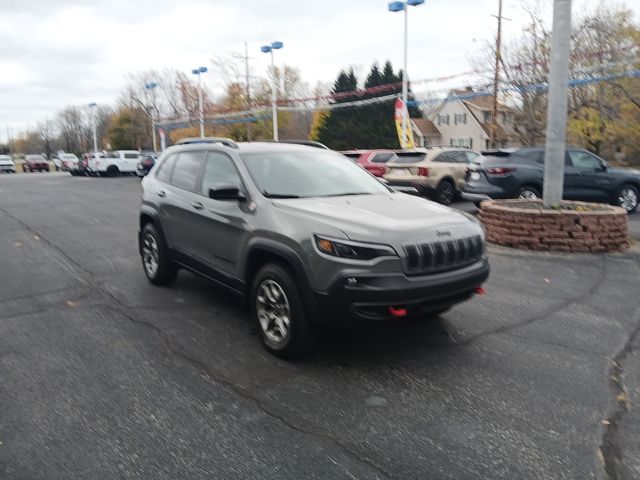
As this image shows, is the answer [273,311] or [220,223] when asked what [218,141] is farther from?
[273,311]

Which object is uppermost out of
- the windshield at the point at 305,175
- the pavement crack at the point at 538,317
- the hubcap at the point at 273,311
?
the windshield at the point at 305,175

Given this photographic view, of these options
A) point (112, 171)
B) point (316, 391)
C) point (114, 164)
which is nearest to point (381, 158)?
point (316, 391)

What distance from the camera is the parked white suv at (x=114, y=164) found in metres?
34.0

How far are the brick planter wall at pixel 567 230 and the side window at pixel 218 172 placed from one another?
5.25 metres

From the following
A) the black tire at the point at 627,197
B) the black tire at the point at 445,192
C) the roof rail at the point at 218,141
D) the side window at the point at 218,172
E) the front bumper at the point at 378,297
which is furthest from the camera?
the black tire at the point at 445,192

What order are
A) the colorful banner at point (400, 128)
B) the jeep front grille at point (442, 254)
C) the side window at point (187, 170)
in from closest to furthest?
the jeep front grille at point (442, 254) < the side window at point (187, 170) < the colorful banner at point (400, 128)

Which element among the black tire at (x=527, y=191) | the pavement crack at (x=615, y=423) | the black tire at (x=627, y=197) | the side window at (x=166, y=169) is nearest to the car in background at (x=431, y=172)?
the black tire at (x=527, y=191)

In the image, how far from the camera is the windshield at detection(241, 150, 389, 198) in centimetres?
468

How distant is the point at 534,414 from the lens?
3.35 meters

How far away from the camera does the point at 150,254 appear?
635cm

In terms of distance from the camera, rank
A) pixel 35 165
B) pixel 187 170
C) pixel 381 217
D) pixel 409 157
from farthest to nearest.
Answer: pixel 35 165, pixel 409 157, pixel 187 170, pixel 381 217

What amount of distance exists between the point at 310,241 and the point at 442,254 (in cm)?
99

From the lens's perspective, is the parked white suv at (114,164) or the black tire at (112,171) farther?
the black tire at (112,171)

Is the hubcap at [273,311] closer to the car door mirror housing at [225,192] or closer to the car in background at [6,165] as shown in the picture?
the car door mirror housing at [225,192]
